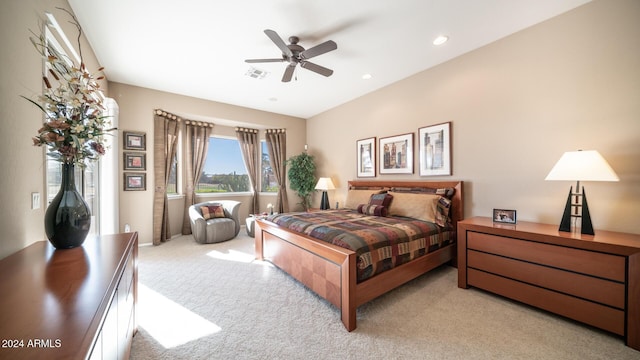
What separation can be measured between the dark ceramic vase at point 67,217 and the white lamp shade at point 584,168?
12.0 ft

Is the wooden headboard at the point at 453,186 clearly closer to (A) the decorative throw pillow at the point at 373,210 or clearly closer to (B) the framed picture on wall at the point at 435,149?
(B) the framed picture on wall at the point at 435,149

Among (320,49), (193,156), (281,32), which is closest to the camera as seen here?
(320,49)

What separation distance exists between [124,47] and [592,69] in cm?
518

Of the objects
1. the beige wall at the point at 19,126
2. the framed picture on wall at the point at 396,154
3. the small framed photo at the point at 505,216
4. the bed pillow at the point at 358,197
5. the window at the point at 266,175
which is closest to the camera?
the beige wall at the point at 19,126

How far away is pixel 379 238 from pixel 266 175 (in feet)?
14.4

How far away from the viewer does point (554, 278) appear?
2.00 m

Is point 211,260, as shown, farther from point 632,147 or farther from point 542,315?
point 632,147

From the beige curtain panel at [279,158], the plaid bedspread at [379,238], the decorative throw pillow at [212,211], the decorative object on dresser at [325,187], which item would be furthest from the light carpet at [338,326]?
the beige curtain panel at [279,158]

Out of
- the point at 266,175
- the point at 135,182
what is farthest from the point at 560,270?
the point at 135,182

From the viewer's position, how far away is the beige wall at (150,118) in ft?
13.0

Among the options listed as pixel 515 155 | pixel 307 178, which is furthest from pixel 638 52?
pixel 307 178

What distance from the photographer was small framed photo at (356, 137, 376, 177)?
14.3ft

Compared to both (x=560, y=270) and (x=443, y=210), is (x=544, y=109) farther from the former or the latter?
(x=560, y=270)

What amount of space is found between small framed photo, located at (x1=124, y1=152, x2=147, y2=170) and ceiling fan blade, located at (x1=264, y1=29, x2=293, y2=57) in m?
3.36
